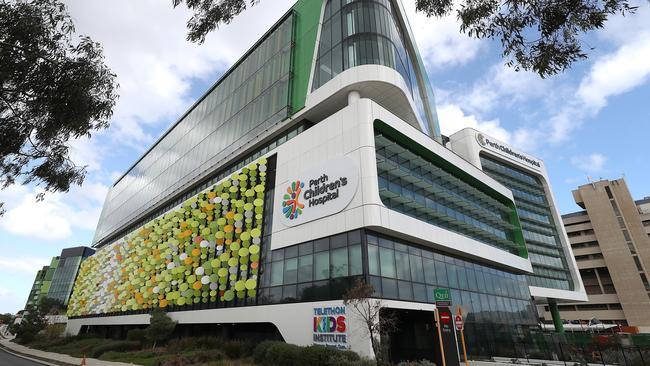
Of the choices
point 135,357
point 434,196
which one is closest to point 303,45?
point 434,196

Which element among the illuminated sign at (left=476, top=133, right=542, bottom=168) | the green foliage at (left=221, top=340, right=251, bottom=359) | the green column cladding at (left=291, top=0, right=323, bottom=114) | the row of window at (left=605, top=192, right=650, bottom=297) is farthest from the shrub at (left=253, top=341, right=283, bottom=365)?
the row of window at (left=605, top=192, right=650, bottom=297)

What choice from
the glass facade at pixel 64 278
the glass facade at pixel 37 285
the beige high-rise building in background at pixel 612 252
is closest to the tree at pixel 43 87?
the beige high-rise building in background at pixel 612 252

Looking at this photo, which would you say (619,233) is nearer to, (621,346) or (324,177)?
(621,346)

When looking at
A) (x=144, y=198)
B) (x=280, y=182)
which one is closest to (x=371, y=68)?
(x=280, y=182)

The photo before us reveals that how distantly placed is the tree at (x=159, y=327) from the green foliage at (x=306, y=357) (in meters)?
14.7

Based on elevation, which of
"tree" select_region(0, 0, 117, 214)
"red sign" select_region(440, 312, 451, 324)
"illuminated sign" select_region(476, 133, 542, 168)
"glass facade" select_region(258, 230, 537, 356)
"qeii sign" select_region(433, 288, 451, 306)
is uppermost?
"illuminated sign" select_region(476, 133, 542, 168)

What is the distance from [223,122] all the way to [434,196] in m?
27.0

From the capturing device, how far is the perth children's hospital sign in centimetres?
2178

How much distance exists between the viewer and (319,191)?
23.4 metres

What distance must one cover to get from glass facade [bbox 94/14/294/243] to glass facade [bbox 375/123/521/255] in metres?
11.4

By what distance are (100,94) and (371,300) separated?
54.0 feet

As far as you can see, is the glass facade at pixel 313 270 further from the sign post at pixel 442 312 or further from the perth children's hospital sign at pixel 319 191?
the sign post at pixel 442 312

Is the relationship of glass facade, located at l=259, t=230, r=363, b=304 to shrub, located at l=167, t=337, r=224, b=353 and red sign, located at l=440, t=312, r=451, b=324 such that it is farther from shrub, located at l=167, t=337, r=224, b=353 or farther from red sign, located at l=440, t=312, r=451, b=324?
red sign, located at l=440, t=312, r=451, b=324

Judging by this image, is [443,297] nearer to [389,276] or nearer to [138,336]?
[389,276]
